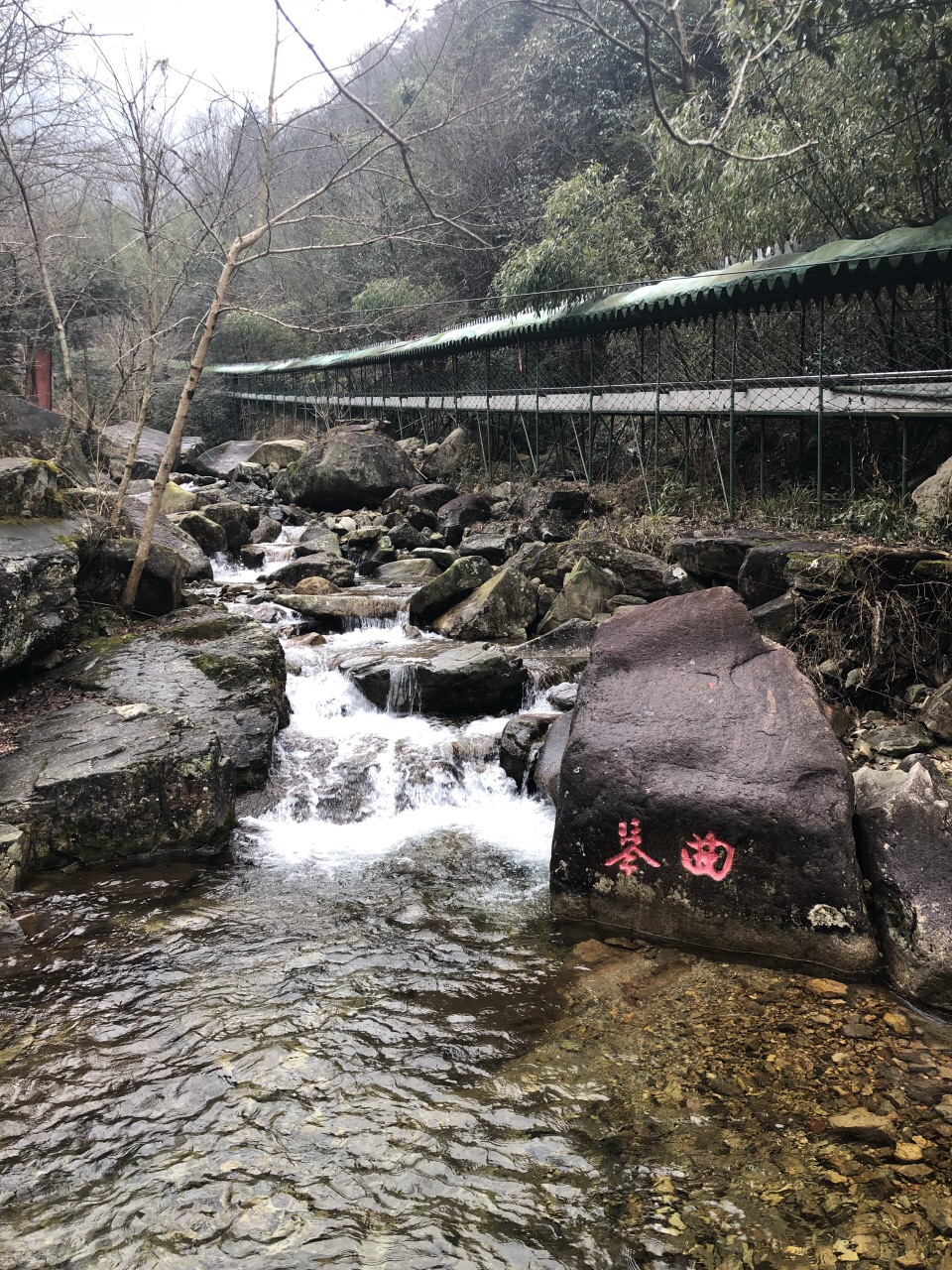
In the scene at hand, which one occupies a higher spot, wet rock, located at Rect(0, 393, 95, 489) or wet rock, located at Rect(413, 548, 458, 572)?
wet rock, located at Rect(0, 393, 95, 489)

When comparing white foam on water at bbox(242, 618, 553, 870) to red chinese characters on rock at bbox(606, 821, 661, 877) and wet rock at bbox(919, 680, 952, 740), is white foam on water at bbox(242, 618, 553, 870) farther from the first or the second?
wet rock at bbox(919, 680, 952, 740)

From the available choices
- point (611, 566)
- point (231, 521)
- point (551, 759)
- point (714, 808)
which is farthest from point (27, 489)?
point (231, 521)

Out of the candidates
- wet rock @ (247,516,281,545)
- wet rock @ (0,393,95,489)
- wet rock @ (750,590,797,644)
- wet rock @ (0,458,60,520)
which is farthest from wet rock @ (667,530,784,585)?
wet rock @ (247,516,281,545)

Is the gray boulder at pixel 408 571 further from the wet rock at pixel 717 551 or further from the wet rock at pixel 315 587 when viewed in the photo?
the wet rock at pixel 717 551

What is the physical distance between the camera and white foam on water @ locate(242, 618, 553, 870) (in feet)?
20.4

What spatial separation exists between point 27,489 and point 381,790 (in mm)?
4268

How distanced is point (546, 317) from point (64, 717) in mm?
11470

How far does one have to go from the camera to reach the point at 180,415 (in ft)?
28.1

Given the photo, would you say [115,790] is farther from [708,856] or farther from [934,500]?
[934,500]

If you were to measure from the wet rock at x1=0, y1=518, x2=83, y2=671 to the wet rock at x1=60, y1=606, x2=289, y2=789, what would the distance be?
49 centimetres

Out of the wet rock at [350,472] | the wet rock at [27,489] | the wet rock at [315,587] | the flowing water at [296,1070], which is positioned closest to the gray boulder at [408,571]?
the wet rock at [315,587]

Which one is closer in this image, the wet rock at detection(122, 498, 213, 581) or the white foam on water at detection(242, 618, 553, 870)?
the white foam on water at detection(242, 618, 553, 870)

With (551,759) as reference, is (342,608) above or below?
above

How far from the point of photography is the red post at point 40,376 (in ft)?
57.2
